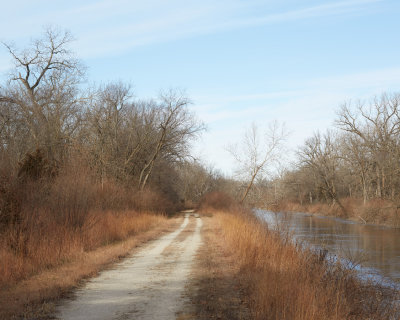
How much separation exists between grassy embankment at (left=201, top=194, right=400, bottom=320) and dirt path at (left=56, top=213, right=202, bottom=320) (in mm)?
1551

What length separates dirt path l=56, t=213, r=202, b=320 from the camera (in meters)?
6.38

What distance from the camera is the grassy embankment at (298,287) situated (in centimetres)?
588

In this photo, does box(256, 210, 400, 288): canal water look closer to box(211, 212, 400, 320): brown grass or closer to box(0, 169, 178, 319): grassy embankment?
box(211, 212, 400, 320): brown grass

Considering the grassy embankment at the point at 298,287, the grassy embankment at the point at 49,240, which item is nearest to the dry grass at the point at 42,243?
the grassy embankment at the point at 49,240

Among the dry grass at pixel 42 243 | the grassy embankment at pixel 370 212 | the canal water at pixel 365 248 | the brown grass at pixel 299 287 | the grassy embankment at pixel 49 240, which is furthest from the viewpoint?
the grassy embankment at pixel 370 212

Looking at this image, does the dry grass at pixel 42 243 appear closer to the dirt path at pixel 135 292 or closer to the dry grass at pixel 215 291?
the dirt path at pixel 135 292

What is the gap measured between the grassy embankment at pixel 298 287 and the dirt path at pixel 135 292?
155cm

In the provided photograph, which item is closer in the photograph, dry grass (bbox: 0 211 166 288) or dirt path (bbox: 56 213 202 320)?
dirt path (bbox: 56 213 202 320)

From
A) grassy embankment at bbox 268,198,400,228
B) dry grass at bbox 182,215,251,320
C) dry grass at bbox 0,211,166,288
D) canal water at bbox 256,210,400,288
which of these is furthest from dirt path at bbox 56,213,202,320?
grassy embankment at bbox 268,198,400,228

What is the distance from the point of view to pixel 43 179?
12.8 metres

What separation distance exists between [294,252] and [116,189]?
1476cm

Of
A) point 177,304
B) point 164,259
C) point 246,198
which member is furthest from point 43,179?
point 246,198

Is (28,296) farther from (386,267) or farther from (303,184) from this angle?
(303,184)

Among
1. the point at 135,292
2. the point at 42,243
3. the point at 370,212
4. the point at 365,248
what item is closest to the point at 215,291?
the point at 135,292
